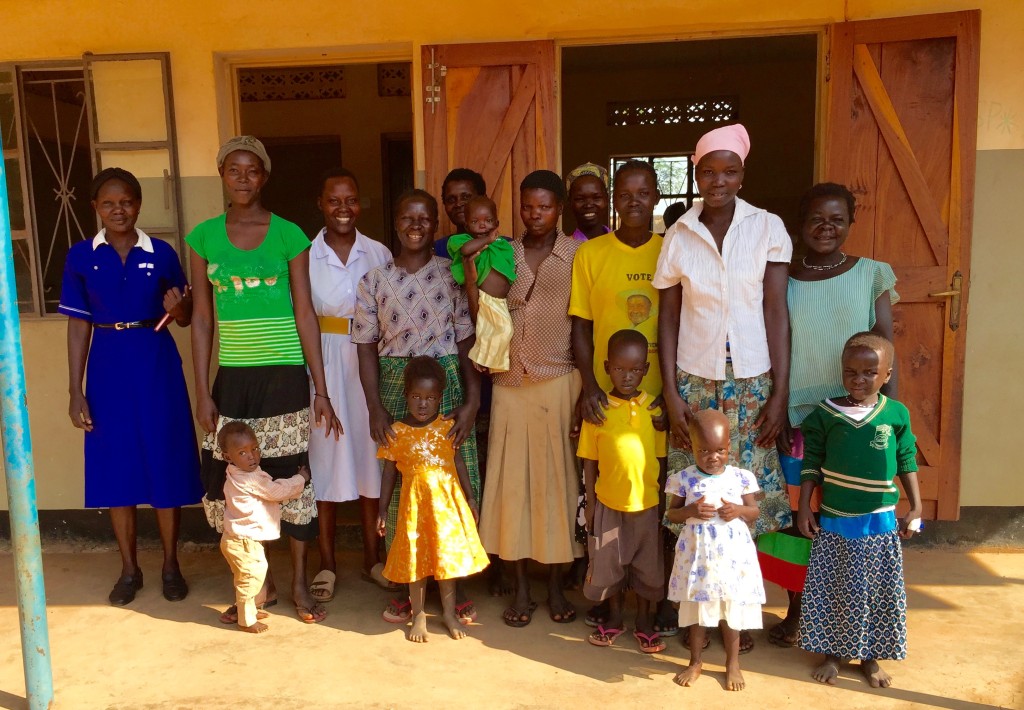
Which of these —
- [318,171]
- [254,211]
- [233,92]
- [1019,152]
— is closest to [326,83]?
[318,171]

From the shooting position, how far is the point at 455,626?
3.08 metres

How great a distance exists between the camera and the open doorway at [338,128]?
7.95 m

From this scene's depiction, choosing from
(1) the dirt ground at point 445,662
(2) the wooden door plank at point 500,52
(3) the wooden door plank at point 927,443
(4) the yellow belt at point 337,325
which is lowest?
(1) the dirt ground at point 445,662

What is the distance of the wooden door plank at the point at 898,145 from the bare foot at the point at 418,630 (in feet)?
9.57

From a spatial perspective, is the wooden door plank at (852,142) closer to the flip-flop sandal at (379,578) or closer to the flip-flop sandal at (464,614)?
the flip-flop sandal at (464,614)

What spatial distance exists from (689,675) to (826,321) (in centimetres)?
137

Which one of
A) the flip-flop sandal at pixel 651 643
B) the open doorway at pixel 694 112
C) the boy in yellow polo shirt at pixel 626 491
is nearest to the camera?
the boy in yellow polo shirt at pixel 626 491

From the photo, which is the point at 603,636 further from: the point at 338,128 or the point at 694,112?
the point at 694,112

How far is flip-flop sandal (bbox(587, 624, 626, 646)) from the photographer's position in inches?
117

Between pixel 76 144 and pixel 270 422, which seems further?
pixel 76 144

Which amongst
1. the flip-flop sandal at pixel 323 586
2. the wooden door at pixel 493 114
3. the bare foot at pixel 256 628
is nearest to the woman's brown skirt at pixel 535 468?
the flip-flop sandal at pixel 323 586

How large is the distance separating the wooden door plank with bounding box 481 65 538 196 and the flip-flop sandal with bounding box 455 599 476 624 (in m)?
2.05

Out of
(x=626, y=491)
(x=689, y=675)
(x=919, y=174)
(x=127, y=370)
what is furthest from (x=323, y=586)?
(x=919, y=174)

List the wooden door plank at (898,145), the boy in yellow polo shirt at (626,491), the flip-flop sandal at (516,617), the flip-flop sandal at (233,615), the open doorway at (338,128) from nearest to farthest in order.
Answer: the boy in yellow polo shirt at (626,491), the flip-flop sandal at (516,617), the flip-flop sandal at (233,615), the wooden door plank at (898,145), the open doorway at (338,128)
